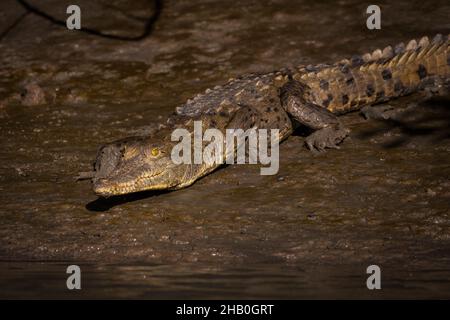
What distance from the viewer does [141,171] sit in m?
7.12

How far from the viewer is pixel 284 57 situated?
33.7 feet

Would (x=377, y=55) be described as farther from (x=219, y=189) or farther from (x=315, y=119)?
(x=219, y=189)

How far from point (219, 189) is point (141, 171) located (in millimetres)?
703

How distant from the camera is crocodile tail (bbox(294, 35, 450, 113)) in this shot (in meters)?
8.47

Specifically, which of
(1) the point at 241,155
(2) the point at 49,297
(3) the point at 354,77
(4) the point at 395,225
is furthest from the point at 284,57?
(2) the point at 49,297

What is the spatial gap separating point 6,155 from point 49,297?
313 cm

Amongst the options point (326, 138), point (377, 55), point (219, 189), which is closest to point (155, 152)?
point (219, 189)

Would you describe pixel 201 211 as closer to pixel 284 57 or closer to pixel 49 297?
pixel 49 297

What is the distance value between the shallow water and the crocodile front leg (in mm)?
143

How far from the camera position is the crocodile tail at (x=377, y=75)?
27.8 feet

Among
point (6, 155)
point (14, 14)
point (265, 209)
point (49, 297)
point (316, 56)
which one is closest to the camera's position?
point (49, 297)

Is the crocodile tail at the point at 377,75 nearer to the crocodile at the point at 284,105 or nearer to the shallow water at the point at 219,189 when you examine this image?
the crocodile at the point at 284,105

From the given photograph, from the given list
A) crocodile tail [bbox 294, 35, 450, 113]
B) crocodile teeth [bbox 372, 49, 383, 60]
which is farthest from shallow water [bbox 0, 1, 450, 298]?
crocodile teeth [bbox 372, 49, 383, 60]

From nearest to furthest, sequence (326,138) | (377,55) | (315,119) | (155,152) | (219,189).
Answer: (155,152) < (219,189) < (326,138) < (315,119) < (377,55)
